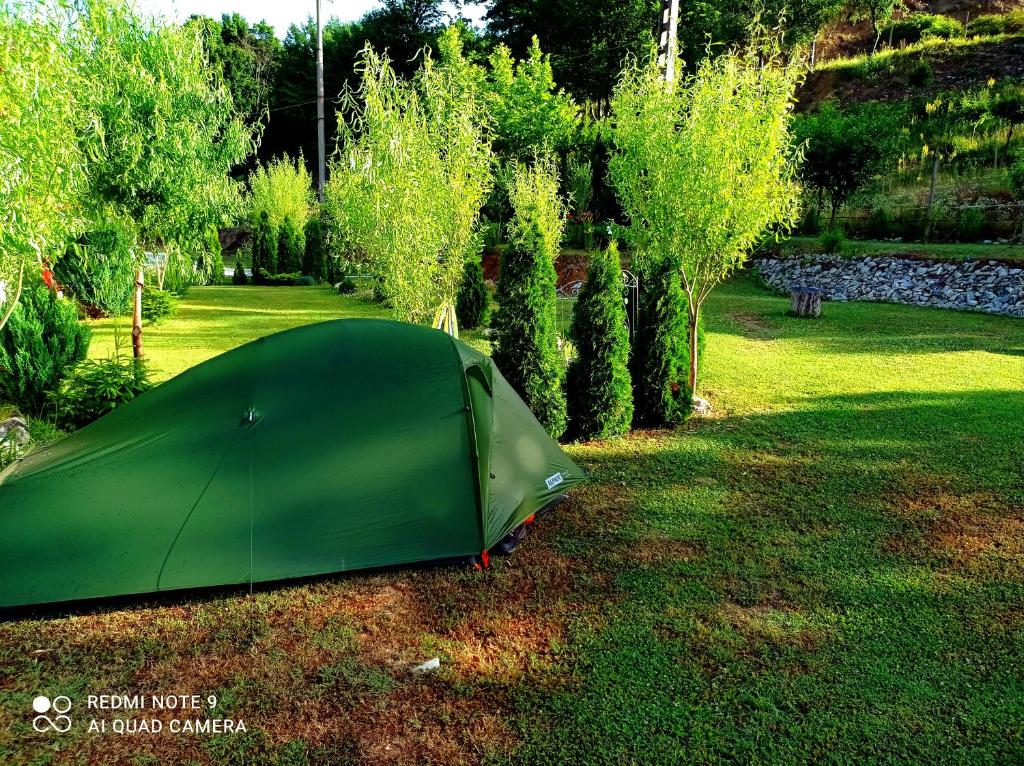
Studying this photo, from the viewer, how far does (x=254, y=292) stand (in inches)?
815

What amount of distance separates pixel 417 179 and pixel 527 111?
1950 centimetres

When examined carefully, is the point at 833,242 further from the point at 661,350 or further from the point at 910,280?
the point at 661,350

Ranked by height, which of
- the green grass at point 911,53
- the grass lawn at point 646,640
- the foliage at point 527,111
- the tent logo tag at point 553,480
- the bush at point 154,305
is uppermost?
the green grass at point 911,53

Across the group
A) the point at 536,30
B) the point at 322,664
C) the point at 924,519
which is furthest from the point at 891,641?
the point at 536,30

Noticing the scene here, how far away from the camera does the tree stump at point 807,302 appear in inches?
592

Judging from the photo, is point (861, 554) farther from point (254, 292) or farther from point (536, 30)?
point (536, 30)

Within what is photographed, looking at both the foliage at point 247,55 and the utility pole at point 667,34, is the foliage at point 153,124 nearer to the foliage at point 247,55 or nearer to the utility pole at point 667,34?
the utility pole at point 667,34

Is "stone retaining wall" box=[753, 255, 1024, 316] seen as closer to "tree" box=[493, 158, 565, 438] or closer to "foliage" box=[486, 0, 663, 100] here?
"tree" box=[493, 158, 565, 438]

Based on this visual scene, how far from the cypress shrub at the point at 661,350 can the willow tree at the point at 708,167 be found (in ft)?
1.05

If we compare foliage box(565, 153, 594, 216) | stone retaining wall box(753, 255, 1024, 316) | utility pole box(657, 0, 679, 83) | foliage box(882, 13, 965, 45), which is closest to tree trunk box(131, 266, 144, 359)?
utility pole box(657, 0, 679, 83)

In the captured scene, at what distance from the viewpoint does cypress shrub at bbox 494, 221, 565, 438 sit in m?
7.25

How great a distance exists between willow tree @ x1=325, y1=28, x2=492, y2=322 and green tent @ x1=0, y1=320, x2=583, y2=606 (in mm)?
3214

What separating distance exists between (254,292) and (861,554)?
61.8ft

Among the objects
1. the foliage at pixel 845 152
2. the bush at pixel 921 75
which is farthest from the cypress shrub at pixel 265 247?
the bush at pixel 921 75
